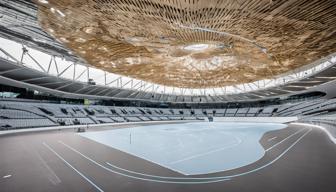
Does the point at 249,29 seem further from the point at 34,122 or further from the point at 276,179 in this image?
the point at 34,122

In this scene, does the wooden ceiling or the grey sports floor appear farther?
the wooden ceiling

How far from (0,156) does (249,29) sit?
16.5 m

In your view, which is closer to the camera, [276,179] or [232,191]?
[232,191]

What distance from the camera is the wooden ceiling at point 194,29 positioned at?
23.8 ft

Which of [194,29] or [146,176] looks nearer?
[146,176]

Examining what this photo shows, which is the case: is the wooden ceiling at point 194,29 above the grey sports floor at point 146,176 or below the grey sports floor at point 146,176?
above

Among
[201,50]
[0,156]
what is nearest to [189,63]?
[201,50]

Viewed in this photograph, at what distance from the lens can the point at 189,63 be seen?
17.2m

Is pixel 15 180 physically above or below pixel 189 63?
below

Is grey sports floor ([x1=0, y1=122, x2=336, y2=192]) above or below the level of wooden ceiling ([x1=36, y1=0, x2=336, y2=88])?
below

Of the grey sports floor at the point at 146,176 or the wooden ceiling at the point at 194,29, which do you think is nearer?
the grey sports floor at the point at 146,176

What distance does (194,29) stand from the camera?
9617mm

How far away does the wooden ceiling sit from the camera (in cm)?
727

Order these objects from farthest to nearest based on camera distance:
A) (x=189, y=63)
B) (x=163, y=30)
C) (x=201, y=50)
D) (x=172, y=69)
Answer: (x=172, y=69), (x=189, y=63), (x=201, y=50), (x=163, y=30)
